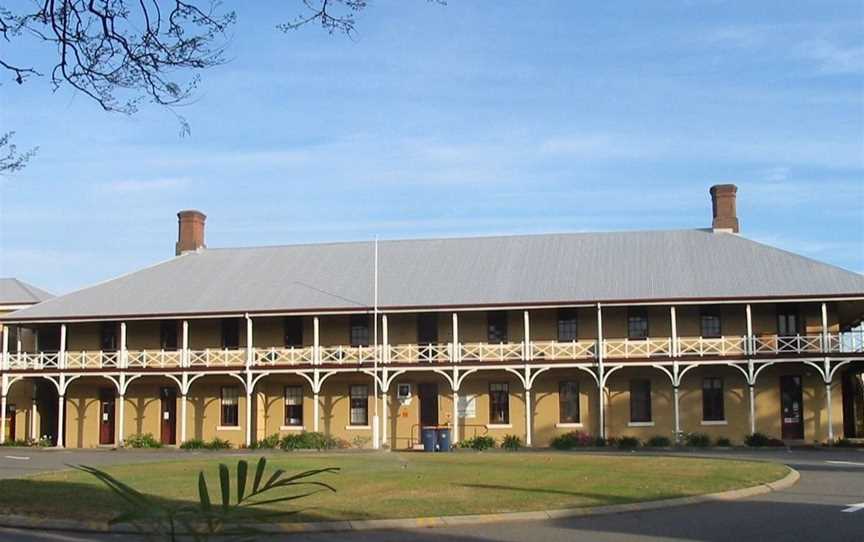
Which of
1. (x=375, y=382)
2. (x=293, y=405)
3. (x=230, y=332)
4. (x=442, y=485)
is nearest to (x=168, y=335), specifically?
(x=230, y=332)

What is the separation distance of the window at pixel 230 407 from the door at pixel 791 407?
1997 cm

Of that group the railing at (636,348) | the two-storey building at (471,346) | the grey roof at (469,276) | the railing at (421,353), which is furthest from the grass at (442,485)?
the grey roof at (469,276)

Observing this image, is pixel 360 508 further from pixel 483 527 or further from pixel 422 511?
pixel 483 527

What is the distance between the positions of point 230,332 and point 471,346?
961 cm

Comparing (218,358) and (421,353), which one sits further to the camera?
(218,358)

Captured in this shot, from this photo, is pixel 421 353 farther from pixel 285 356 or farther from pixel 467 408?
pixel 285 356

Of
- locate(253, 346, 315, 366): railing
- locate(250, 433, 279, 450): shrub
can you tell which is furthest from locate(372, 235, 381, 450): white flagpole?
locate(250, 433, 279, 450): shrub

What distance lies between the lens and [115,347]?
4300 centimetres

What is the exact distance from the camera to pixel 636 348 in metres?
38.2

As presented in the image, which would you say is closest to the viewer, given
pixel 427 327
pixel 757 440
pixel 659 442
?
pixel 757 440

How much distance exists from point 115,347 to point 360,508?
98.7 feet

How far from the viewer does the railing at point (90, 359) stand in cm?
4150

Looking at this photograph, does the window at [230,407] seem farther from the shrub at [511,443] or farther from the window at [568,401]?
the window at [568,401]

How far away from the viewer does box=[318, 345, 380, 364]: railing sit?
130ft
